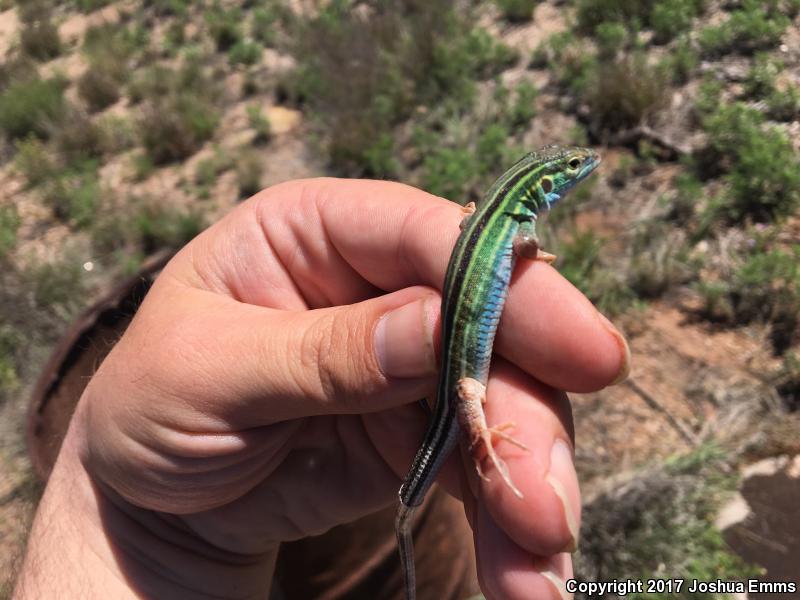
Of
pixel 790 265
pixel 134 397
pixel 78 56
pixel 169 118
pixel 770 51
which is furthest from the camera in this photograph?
pixel 78 56

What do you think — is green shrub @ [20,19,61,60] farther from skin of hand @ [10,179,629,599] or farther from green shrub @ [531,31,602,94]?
skin of hand @ [10,179,629,599]

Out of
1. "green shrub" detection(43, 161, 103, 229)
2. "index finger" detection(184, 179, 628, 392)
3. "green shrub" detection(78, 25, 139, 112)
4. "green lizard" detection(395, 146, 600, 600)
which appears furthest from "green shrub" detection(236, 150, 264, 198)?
"green lizard" detection(395, 146, 600, 600)

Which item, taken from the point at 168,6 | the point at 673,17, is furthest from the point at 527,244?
the point at 168,6

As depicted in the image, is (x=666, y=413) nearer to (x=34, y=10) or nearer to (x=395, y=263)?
(x=395, y=263)

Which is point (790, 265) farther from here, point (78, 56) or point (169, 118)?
point (78, 56)

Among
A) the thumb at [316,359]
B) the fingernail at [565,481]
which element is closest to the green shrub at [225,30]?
the thumb at [316,359]

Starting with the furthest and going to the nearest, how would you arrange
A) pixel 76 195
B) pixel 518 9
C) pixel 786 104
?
pixel 518 9, pixel 76 195, pixel 786 104

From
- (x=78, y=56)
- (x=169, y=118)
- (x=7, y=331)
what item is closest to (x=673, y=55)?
(x=169, y=118)
